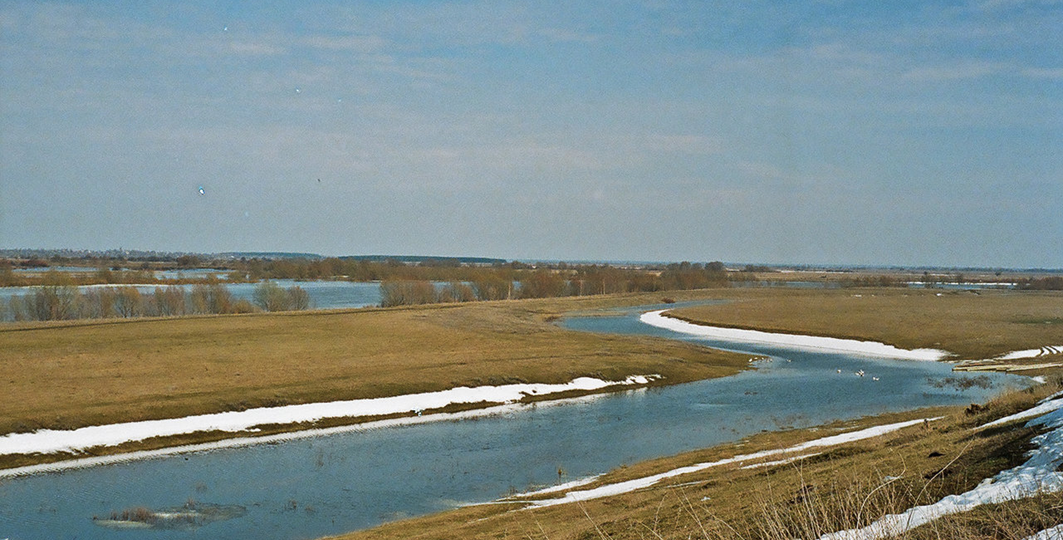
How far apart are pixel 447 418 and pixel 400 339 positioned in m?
21.4

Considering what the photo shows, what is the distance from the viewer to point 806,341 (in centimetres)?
7119

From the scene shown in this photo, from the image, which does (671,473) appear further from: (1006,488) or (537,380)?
(537,380)

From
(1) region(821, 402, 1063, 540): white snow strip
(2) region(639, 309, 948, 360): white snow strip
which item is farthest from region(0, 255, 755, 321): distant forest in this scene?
(1) region(821, 402, 1063, 540): white snow strip

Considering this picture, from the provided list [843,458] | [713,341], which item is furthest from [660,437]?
[713,341]

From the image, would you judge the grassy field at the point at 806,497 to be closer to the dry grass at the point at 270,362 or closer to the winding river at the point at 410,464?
the winding river at the point at 410,464

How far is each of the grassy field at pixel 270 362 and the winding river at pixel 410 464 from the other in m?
5.14

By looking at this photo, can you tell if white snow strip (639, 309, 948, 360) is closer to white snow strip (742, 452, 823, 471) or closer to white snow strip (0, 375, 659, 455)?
white snow strip (0, 375, 659, 455)

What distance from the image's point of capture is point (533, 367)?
45938 millimetres

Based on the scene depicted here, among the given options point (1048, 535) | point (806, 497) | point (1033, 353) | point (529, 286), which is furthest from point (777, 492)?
point (529, 286)

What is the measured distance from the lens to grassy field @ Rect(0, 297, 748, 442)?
1300 inches

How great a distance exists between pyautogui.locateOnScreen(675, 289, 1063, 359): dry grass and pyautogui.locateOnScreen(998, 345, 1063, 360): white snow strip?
2.82ft

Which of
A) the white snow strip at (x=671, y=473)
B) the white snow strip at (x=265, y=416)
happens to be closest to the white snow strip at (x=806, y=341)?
the white snow strip at (x=265, y=416)

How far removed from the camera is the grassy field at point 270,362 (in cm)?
3303

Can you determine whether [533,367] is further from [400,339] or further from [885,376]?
[885,376]
